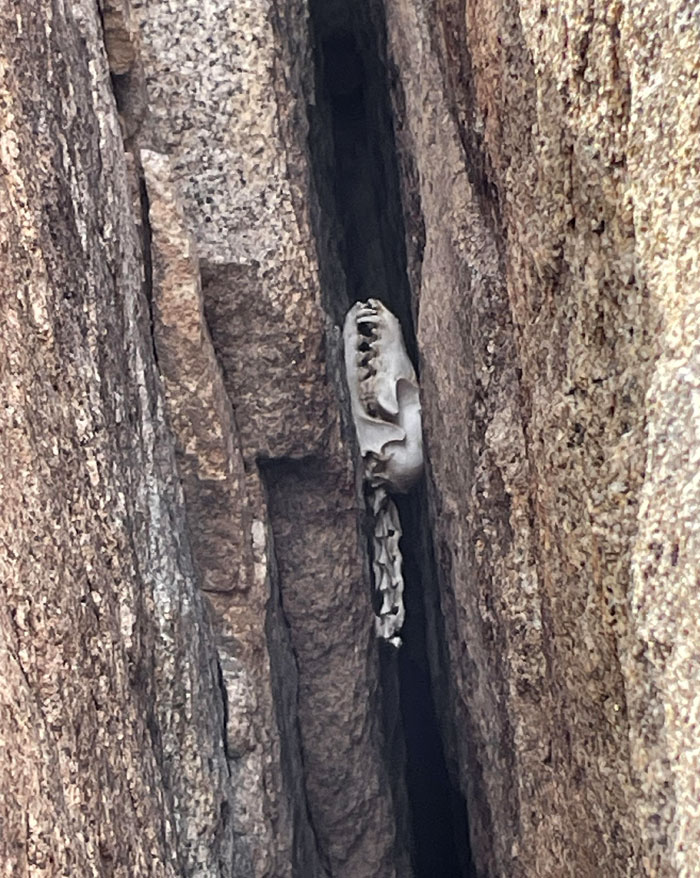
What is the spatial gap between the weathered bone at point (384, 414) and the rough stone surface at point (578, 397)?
32 cm

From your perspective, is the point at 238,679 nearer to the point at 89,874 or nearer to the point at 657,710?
the point at 89,874

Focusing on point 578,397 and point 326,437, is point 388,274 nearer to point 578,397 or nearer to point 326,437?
point 326,437

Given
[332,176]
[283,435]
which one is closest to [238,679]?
[283,435]

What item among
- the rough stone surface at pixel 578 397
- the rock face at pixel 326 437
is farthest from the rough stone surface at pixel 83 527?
the rough stone surface at pixel 578 397

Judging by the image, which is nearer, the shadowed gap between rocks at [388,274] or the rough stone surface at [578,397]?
the rough stone surface at [578,397]

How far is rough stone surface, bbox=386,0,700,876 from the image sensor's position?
3.29 feet

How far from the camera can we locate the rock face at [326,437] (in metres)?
1.07

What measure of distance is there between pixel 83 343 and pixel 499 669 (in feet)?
2.85

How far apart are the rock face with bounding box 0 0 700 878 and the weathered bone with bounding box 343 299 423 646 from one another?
7 centimetres

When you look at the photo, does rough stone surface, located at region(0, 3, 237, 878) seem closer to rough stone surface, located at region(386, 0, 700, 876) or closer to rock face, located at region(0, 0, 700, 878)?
rock face, located at region(0, 0, 700, 878)

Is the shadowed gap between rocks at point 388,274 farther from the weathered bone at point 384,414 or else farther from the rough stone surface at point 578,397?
the rough stone surface at point 578,397

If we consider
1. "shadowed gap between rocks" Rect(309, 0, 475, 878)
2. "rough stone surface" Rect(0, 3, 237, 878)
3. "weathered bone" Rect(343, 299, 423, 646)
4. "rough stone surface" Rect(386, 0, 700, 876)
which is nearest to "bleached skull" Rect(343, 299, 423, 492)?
"weathered bone" Rect(343, 299, 423, 646)

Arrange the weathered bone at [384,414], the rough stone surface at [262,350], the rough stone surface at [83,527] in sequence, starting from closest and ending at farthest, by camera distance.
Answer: the rough stone surface at [83,527]
the rough stone surface at [262,350]
the weathered bone at [384,414]

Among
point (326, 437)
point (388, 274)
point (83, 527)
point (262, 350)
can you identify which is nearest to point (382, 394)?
point (326, 437)
